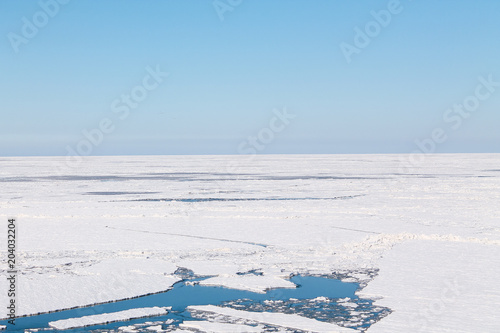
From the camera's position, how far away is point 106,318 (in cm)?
573

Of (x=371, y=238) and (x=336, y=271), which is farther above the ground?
(x=371, y=238)

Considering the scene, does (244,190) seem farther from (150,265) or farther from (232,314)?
(232,314)

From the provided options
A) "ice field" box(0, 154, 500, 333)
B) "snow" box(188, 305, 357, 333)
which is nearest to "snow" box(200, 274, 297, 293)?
"ice field" box(0, 154, 500, 333)

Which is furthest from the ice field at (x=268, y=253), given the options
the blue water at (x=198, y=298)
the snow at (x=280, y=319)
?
the blue water at (x=198, y=298)

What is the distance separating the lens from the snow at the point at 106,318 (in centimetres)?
551

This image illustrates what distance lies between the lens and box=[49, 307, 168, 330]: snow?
5.51 metres

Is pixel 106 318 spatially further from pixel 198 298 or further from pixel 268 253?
pixel 268 253

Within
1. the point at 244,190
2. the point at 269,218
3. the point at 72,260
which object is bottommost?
the point at 72,260

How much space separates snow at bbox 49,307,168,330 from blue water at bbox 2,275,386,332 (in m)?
0.09

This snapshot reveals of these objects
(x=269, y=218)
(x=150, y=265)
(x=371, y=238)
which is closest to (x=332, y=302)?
(x=150, y=265)

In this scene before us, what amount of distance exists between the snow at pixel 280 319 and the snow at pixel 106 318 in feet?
1.45

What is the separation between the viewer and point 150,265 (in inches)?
328

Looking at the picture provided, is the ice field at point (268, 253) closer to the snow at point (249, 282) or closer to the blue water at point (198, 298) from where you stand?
the snow at point (249, 282)

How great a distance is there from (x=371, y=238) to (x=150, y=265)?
467cm
